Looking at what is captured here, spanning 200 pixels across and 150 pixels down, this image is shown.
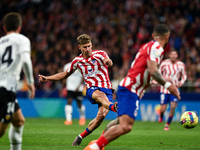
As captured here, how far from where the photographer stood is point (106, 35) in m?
19.9

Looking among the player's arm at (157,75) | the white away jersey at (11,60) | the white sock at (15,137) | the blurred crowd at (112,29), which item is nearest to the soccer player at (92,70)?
the player's arm at (157,75)

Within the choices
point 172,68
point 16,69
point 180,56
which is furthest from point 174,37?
point 16,69

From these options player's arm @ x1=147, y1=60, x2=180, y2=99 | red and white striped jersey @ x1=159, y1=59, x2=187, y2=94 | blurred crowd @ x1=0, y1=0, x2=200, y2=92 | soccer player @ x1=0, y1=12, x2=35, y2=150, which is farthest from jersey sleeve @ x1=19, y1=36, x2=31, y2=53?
blurred crowd @ x1=0, y1=0, x2=200, y2=92

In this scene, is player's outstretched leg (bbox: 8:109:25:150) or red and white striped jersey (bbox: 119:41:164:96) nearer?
player's outstretched leg (bbox: 8:109:25:150)

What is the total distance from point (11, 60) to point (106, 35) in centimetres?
1530

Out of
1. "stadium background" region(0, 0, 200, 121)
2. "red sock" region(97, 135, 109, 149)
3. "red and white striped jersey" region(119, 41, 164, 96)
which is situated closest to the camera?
"red sock" region(97, 135, 109, 149)

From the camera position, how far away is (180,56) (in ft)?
55.6

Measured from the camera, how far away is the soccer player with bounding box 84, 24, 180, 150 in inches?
207

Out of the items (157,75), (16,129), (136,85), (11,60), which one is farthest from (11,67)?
(157,75)

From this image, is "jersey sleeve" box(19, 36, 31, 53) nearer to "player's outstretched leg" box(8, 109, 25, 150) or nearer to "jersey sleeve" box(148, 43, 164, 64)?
"player's outstretched leg" box(8, 109, 25, 150)

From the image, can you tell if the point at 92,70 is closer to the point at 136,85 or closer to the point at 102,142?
the point at 136,85

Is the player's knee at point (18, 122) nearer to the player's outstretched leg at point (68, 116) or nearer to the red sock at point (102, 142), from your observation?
the red sock at point (102, 142)

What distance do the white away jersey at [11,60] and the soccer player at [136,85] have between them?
155 cm

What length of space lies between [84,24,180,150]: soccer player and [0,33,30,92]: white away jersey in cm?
155
